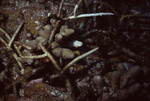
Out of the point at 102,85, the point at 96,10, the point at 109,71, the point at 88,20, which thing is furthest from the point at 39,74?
the point at 96,10

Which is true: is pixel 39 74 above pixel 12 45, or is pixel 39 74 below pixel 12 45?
below

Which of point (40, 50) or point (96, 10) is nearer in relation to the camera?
point (40, 50)

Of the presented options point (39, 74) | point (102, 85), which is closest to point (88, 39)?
point (102, 85)

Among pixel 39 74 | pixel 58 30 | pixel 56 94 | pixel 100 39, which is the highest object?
pixel 58 30

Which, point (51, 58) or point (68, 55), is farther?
point (68, 55)

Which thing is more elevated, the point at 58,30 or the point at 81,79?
the point at 58,30

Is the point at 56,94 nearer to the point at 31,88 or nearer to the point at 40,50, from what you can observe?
the point at 31,88

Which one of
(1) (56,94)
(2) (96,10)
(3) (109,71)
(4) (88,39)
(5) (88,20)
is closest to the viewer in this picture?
(1) (56,94)

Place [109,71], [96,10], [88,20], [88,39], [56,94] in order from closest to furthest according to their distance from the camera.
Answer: [56,94] < [109,71] < [88,39] < [88,20] < [96,10]

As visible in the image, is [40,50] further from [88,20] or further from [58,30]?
[88,20]

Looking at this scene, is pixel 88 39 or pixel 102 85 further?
pixel 88 39
